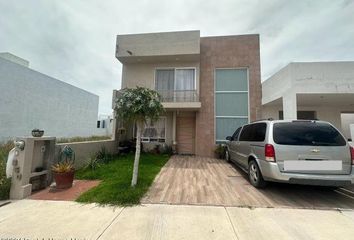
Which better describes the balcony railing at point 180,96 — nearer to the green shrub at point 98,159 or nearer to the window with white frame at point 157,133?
the window with white frame at point 157,133

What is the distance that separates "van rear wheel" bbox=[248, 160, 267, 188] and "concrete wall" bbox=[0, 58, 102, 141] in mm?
13530

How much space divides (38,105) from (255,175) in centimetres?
1522

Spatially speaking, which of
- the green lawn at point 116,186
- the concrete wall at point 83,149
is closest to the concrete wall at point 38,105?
the concrete wall at point 83,149

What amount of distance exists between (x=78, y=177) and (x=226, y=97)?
343 inches

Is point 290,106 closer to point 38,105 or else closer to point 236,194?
point 236,194

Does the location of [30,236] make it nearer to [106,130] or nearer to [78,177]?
[78,177]

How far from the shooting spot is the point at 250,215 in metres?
3.27

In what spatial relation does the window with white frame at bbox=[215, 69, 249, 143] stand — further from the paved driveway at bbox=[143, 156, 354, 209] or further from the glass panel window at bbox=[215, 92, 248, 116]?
the paved driveway at bbox=[143, 156, 354, 209]

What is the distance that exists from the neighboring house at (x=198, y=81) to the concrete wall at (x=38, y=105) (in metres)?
6.91

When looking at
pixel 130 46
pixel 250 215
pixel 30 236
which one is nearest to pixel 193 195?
pixel 250 215

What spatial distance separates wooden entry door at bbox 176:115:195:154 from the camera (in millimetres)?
11016

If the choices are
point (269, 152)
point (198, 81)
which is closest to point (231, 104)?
point (198, 81)

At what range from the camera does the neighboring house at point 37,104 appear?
10.6 meters

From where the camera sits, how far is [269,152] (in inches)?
158
